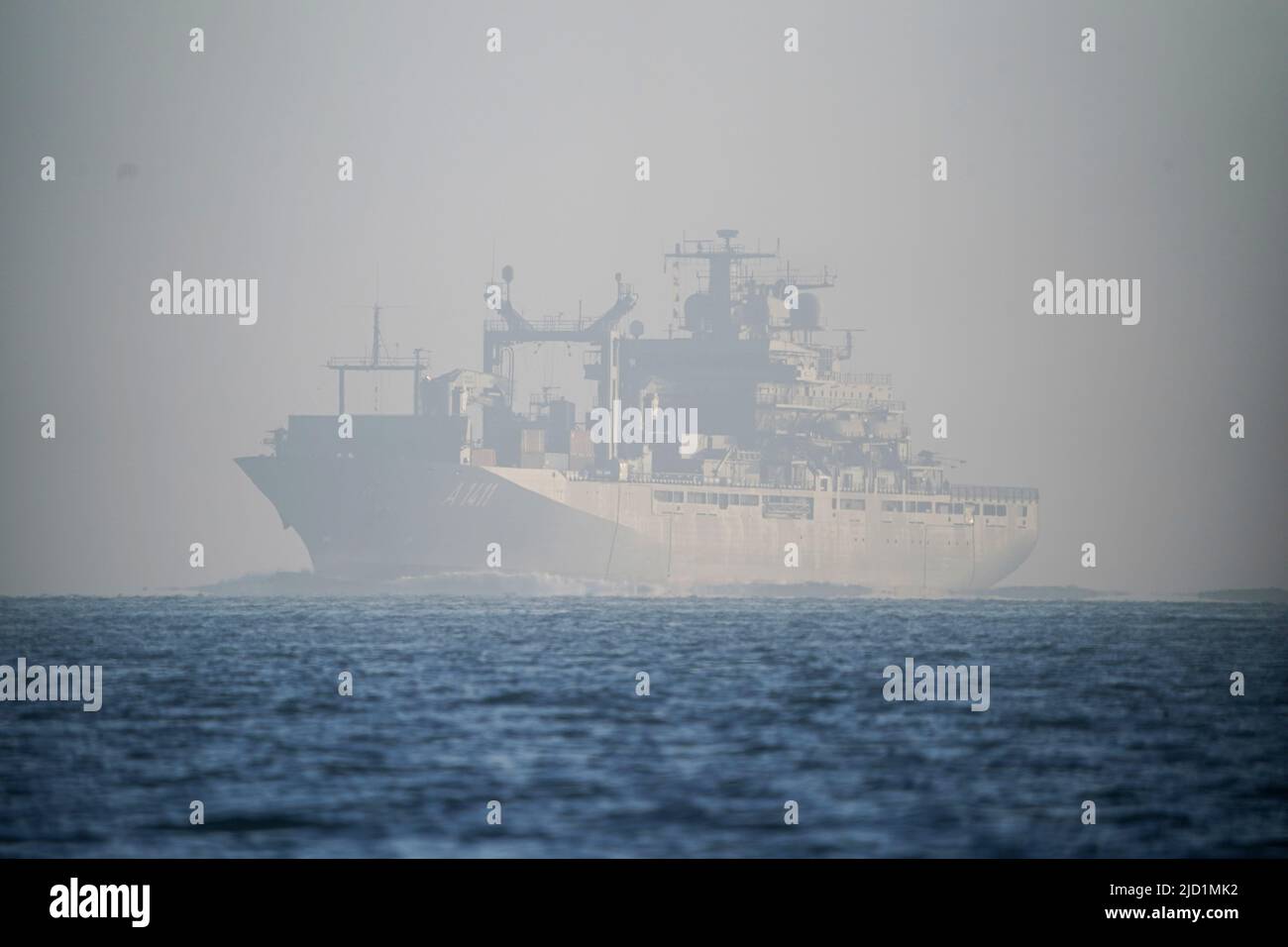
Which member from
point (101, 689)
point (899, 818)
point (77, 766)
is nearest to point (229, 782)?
point (77, 766)

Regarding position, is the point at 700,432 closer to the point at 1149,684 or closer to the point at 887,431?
the point at 887,431

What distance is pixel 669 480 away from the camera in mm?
117125

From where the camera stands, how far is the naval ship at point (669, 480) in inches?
4294

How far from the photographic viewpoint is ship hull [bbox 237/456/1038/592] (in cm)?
10744

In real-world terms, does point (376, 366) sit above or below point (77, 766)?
above

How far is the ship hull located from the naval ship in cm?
11

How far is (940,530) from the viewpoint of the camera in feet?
405
